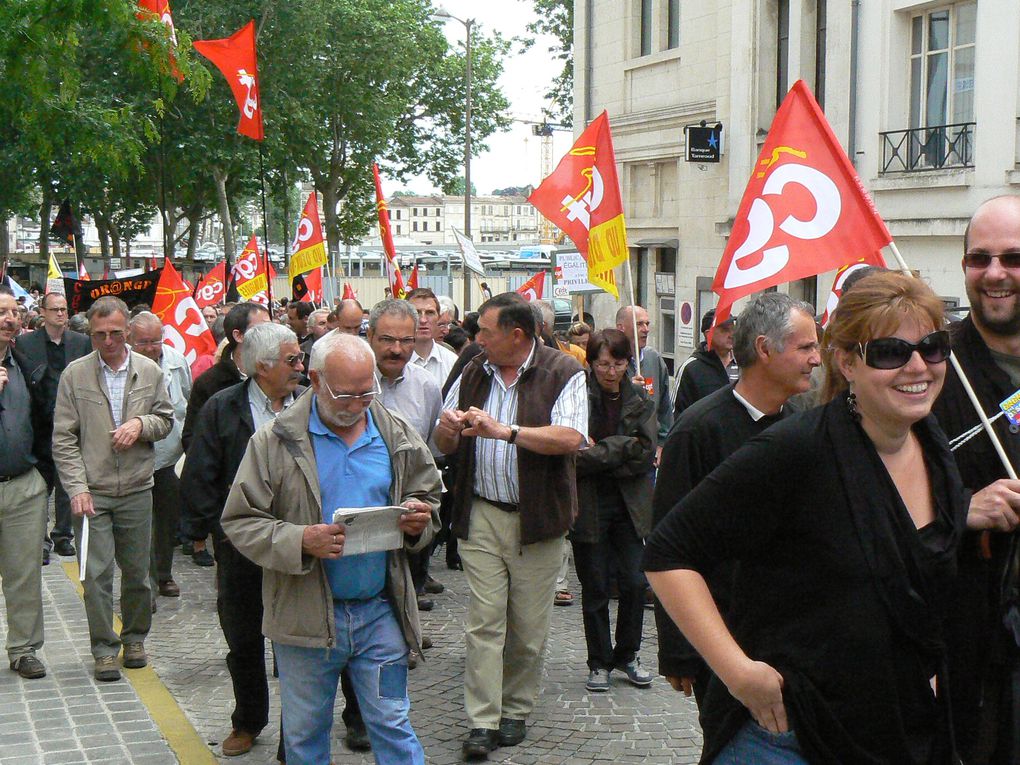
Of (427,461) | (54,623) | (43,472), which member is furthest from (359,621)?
(54,623)

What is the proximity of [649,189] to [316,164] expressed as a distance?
30.3m

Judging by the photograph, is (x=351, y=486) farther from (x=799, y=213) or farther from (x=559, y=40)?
(x=559, y=40)

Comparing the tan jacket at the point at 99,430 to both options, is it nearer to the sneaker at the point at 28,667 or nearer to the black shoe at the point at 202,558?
the sneaker at the point at 28,667

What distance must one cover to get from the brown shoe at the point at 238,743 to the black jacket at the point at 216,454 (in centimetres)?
90

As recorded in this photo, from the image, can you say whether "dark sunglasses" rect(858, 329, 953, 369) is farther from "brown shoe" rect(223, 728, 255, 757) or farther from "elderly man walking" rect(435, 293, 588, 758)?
"brown shoe" rect(223, 728, 255, 757)

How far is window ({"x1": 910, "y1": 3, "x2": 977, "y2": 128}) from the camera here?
17.1 m

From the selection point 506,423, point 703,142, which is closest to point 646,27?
point 703,142

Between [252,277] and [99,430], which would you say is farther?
[252,277]

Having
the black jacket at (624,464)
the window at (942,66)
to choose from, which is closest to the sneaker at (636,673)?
the black jacket at (624,464)

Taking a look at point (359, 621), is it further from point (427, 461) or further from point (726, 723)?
point (726, 723)

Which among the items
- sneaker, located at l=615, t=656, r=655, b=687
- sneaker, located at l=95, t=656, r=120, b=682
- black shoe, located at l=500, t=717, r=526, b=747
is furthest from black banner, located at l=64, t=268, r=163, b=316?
black shoe, located at l=500, t=717, r=526, b=747

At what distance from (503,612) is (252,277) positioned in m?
12.8

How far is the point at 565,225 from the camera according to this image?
33.2ft

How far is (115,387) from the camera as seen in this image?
738 centimetres
